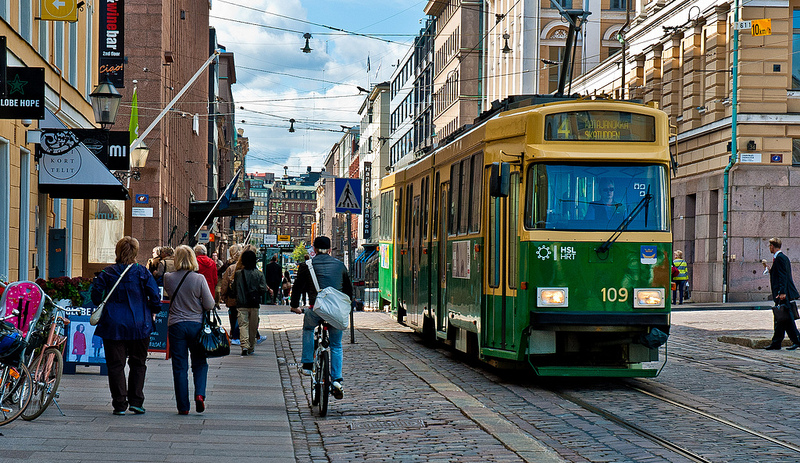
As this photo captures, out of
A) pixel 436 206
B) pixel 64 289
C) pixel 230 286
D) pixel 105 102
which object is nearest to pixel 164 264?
pixel 230 286

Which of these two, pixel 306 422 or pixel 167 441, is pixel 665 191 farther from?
pixel 167 441

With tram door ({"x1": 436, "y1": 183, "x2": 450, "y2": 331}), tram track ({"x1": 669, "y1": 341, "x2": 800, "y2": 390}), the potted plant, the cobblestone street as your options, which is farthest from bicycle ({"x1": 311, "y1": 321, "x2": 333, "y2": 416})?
tram track ({"x1": 669, "y1": 341, "x2": 800, "y2": 390})

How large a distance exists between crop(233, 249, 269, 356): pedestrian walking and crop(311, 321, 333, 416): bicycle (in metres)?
6.52

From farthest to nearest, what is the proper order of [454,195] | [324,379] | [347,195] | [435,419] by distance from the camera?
[347,195] < [454,195] < [324,379] < [435,419]

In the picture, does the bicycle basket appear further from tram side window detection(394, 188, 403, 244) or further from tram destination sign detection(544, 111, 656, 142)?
tram side window detection(394, 188, 403, 244)

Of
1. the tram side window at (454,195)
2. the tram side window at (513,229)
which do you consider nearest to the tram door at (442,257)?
the tram side window at (454,195)

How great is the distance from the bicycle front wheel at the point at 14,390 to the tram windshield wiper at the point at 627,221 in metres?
6.34

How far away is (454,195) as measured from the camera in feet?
52.2

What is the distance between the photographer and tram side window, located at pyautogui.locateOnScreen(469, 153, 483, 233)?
1408 cm

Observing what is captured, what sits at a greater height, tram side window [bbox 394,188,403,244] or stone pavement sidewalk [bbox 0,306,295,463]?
tram side window [bbox 394,188,403,244]

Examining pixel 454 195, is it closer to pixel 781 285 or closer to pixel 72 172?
pixel 781 285

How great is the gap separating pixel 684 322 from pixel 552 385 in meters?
13.1

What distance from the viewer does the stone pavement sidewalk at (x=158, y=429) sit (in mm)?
8148

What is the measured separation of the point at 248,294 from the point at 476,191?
4.83m
